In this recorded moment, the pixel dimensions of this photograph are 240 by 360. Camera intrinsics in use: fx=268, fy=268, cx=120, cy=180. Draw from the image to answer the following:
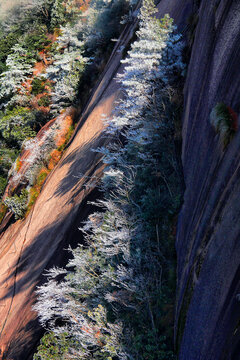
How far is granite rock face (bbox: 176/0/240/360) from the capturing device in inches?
146

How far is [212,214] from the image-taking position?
4.41 metres

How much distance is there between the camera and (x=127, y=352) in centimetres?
636

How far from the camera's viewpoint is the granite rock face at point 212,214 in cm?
372

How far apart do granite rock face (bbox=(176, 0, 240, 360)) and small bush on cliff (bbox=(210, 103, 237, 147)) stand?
104 millimetres

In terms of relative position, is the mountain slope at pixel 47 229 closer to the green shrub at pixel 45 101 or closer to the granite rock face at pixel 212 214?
the granite rock face at pixel 212 214

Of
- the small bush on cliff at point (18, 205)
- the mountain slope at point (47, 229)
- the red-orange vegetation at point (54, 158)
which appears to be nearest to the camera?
the mountain slope at point (47, 229)

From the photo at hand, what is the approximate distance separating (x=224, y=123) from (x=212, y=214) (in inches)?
58.0

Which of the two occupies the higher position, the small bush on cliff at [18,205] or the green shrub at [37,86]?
the green shrub at [37,86]

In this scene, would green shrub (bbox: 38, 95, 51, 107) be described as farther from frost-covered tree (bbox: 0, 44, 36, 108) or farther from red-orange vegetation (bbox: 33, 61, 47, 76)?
red-orange vegetation (bbox: 33, 61, 47, 76)

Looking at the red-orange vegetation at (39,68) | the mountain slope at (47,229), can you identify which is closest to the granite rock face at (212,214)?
the mountain slope at (47,229)

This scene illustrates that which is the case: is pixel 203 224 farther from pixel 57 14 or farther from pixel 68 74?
pixel 57 14

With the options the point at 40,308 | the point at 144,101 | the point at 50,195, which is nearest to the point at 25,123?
the point at 50,195

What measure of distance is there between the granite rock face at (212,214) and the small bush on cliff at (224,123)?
0.34 feet

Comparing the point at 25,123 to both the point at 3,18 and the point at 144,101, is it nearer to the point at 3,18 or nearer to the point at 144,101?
the point at 144,101
